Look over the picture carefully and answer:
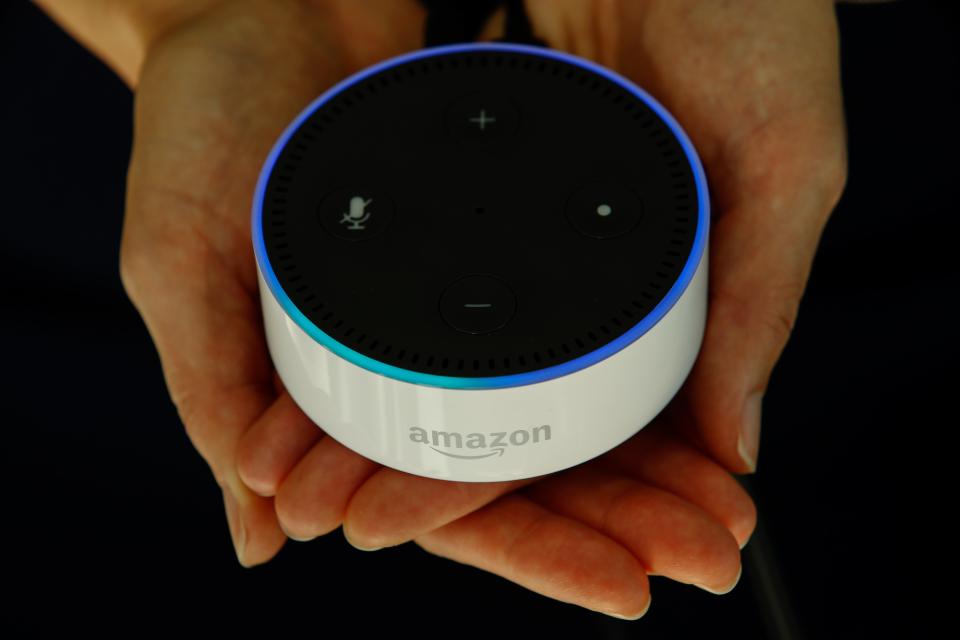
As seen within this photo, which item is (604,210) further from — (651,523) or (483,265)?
(651,523)

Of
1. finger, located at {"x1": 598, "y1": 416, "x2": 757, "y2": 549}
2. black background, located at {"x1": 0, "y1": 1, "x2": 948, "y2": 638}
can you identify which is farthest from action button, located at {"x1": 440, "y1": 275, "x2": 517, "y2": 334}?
black background, located at {"x1": 0, "y1": 1, "x2": 948, "y2": 638}

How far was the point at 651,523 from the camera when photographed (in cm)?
104

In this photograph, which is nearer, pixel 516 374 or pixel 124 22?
pixel 516 374

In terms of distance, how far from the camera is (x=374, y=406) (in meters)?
1.03

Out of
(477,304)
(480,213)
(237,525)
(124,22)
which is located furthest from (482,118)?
(124,22)

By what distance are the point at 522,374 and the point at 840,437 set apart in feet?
2.84

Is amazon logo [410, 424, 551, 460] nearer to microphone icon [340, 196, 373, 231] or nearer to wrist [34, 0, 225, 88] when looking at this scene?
microphone icon [340, 196, 373, 231]

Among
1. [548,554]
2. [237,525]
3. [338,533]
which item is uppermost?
[548,554]

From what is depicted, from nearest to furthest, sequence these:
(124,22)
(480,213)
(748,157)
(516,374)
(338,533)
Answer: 1. (516,374)
2. (480,213)
3. (748,157)
4. (124,22)
5. (338,533)

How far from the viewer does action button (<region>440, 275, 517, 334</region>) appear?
1.02 metres

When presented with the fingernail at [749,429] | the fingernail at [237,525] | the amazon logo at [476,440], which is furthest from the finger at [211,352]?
the fingernail at [749,429]

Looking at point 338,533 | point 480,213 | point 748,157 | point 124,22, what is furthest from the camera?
point 338,533

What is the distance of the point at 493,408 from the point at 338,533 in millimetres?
753

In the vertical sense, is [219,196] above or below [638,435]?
above
